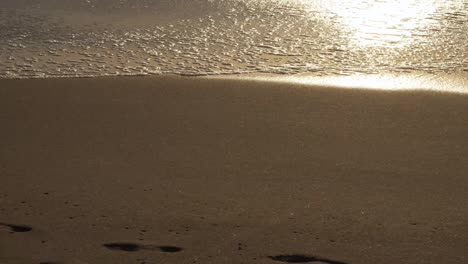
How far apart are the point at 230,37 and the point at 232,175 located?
4082mm

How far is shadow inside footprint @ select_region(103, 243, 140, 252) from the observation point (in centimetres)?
351

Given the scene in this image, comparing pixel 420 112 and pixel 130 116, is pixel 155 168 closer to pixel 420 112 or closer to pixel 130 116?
pixel 130 116

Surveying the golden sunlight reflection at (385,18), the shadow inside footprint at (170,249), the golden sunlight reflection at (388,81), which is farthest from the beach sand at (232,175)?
the golden sunlight reflection at (385,18)

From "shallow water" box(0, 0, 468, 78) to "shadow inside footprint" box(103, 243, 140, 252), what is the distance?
133 inches

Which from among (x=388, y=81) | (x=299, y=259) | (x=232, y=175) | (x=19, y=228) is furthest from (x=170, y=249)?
(x=388, y=81)

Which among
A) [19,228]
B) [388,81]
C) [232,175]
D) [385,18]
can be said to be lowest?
[19,228]

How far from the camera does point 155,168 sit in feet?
14.5

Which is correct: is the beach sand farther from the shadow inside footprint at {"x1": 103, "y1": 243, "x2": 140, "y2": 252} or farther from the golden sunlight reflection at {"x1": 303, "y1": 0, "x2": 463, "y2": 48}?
the golden sunlight reflection at {"x1": 303, "y1": 0, "x2": 463, "y2": 48}

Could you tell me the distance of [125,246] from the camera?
3.54 m

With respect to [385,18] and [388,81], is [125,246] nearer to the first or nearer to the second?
[388,81]

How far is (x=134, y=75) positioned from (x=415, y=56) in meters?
2.66

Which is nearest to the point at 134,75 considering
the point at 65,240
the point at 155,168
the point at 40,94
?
the point at 40,94

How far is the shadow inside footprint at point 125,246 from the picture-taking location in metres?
3.51

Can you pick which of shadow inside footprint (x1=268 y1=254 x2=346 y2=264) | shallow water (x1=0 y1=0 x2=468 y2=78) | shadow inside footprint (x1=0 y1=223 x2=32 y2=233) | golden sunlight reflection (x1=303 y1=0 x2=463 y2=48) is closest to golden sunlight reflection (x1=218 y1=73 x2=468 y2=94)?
shallow water (x1=0 y1=0 x2=468 y2=78)
